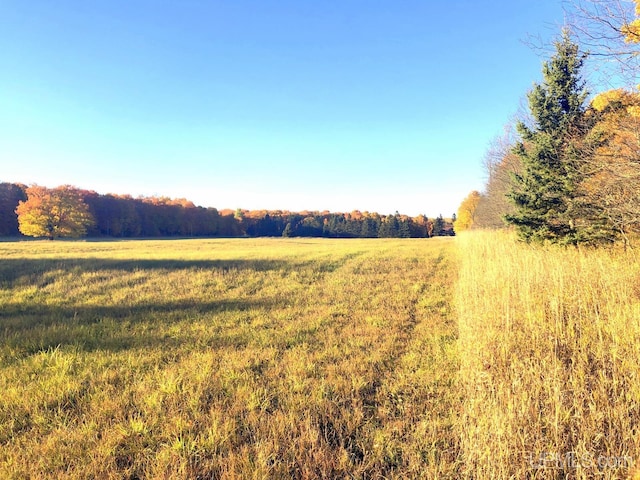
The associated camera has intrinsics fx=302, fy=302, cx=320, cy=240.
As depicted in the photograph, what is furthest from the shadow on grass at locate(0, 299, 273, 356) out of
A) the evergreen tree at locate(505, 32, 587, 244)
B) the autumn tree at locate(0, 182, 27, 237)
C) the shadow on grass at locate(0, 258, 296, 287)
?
the autumn tree at locate(0, 182, 27, 237)

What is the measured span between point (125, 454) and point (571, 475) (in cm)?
383

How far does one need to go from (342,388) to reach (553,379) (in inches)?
94.7

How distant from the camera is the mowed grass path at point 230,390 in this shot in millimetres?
2730

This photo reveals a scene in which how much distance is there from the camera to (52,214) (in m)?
55.7

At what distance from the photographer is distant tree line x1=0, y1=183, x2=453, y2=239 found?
56375mm

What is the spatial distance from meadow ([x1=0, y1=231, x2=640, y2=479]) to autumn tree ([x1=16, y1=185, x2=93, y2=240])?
204 ft

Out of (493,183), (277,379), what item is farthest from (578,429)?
(493,183)

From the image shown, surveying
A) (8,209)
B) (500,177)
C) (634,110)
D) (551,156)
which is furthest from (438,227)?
(8,209)

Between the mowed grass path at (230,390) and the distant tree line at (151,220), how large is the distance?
205 ft

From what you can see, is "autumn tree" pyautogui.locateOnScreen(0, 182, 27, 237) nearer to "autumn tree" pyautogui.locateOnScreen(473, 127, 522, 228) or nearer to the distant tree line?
the distant tree line

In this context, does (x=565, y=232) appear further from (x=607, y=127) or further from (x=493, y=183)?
(x=493, y=183)

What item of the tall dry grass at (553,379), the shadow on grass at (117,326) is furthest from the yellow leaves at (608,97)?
the shadow on grass at (117,326)

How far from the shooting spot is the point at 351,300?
9375 millimetres

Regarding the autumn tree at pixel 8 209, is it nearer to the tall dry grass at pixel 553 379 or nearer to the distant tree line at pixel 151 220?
the distant tree line at pixel 151 220
